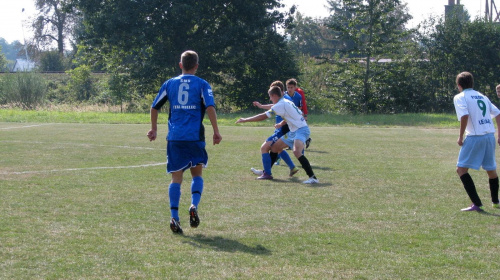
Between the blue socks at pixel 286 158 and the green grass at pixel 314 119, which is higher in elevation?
the green grass at pixel 314 119

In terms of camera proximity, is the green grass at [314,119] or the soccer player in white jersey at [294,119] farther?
the green grass at [314,119]

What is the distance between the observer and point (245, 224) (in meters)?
6.72

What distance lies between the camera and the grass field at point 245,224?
4984 mm

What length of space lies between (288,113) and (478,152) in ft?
10.6

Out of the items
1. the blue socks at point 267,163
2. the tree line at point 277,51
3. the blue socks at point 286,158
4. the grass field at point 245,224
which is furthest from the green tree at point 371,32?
the blue socks at point 267,163

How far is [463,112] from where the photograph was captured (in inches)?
296

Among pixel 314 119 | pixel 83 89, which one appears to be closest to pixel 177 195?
pixel 314 119

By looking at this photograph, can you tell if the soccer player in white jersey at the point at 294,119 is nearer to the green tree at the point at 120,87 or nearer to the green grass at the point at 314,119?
the green grass at the point at 314,119

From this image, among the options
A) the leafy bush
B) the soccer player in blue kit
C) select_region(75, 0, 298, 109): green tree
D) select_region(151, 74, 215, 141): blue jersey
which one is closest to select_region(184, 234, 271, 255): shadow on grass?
the soccer player in blue kit

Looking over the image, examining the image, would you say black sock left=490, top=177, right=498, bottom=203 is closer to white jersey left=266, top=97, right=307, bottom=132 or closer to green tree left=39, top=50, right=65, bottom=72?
white jersey left=266, top=97, right=307, bottom=132

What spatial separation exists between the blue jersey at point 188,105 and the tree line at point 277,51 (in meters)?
28.6

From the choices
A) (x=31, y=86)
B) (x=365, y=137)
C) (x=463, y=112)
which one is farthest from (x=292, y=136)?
(x=31, y=86)

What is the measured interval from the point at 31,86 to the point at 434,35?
2553cm

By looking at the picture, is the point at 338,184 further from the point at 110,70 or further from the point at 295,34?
the point at 295,34
